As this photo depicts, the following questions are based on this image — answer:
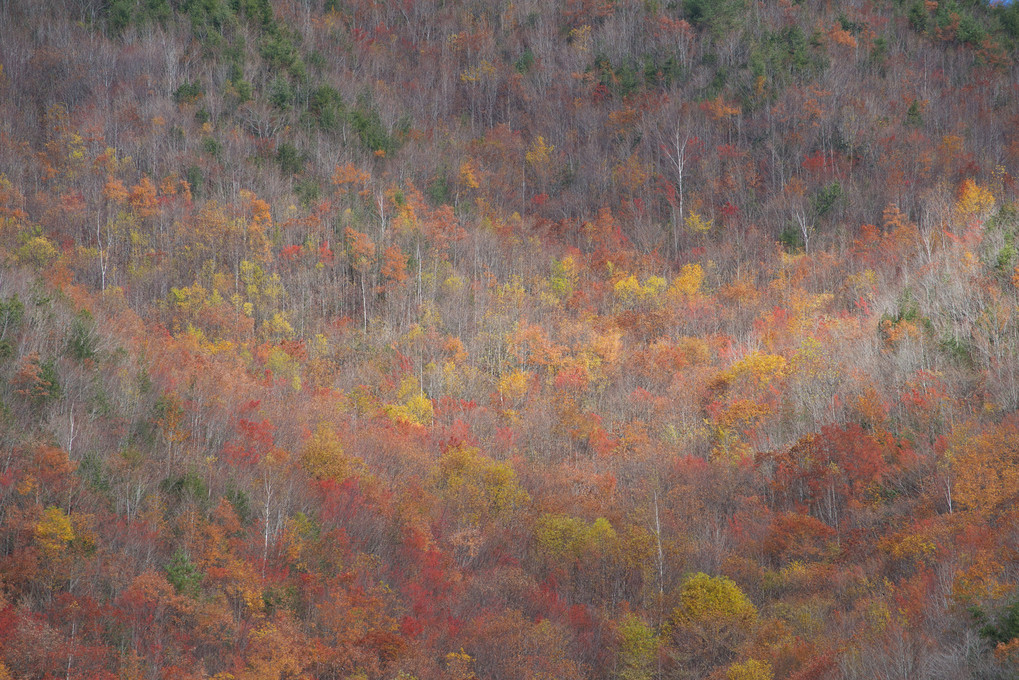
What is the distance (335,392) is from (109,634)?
21.8 metres

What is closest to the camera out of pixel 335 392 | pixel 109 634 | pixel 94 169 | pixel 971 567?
pixel 971 567

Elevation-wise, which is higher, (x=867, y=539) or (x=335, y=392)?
(x=867, y=539)

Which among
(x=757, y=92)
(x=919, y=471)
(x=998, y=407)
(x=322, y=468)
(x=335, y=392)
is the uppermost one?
(x=757, y=92)

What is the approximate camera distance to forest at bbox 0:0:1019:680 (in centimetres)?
2064

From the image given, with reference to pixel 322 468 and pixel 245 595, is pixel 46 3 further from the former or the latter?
pixel 245 595

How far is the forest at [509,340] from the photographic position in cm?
2064

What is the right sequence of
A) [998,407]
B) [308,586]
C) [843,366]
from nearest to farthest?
[308,586]
[998,407]
[843,366]

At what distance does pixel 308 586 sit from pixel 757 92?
55338 mm

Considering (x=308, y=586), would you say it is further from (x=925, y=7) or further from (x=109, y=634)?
(x=925, y=7)

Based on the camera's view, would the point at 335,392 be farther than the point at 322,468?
Yes

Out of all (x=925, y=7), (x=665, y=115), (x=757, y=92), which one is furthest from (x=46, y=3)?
(x=925, y=7)

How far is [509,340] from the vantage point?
156 ft

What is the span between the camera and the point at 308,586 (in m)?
22.2

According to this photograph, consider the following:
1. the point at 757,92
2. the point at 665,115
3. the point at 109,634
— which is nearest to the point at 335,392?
the point at 109,634
